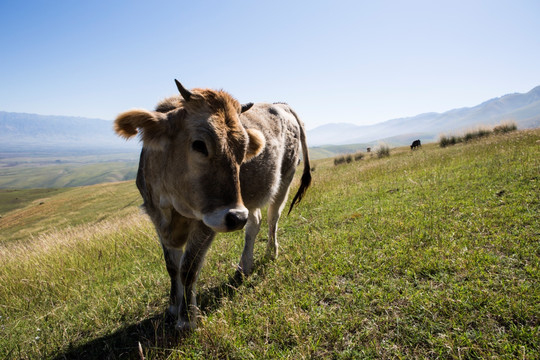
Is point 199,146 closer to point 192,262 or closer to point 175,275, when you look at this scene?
point 192,262

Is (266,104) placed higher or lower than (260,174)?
higher

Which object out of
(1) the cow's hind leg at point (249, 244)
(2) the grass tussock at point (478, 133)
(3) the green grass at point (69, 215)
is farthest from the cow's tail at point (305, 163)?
(3) the green grass at point (69, 215)

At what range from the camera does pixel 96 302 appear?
4.86 metres

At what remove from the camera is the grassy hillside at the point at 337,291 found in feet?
9.64

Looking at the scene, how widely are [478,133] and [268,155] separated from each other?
2556 centimetres

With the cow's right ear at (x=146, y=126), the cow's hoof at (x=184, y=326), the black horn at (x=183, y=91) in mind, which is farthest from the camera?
the cow's hoof at (x=184, y=326)

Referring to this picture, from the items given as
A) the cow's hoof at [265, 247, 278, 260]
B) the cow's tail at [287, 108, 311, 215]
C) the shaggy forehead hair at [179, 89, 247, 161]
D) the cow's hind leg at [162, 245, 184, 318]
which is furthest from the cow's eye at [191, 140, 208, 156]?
the cow's tail at [287, 108, 311, 215]

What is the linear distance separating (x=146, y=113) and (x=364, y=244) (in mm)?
4374

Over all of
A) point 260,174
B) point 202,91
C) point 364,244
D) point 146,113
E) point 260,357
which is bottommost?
point 260,357

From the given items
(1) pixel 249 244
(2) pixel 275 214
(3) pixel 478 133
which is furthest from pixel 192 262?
(3) pixel 478 133

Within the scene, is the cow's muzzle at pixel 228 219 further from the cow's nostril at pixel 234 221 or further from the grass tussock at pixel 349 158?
the grass tussock at pixel 349 158

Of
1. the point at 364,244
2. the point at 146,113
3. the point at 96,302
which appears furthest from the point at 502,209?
the point at 96,302

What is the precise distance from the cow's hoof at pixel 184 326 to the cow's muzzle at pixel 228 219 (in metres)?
1.69

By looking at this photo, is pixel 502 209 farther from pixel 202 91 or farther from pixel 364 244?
pixel 202 91
